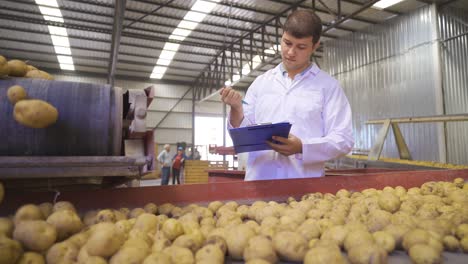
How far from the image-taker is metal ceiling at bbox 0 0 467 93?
920 centimetres

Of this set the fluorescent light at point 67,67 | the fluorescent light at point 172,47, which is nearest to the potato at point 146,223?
the fluorescent light at point 172,47

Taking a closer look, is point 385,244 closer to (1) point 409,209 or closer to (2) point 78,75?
(1) point 409,209

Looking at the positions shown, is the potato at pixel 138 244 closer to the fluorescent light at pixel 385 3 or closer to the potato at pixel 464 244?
the potato at pixel 464 244

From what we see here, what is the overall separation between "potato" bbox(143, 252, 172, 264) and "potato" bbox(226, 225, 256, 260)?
0.22 metres

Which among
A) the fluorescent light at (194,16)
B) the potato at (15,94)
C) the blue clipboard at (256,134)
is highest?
the fluorescent light at (194,16)

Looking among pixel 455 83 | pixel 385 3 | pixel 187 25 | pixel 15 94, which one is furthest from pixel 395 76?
pixel 15 94

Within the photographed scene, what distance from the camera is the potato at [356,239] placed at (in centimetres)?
101

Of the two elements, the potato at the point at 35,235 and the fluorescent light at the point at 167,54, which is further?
the fluorescent light at the point at 167,54

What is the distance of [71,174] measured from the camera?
3.87ft

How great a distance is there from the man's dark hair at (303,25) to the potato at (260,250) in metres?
1.31

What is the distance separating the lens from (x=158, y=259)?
897 mm

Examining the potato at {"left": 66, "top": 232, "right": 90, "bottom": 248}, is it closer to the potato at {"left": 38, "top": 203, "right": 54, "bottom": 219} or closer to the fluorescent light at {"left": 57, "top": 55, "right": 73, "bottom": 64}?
the potato at {"left": 38, "top": 203, "right": 54, "bottom": 219}

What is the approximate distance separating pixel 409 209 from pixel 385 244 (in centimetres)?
51

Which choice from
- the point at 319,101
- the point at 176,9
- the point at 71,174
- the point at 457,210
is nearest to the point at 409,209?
the point at 457,210
